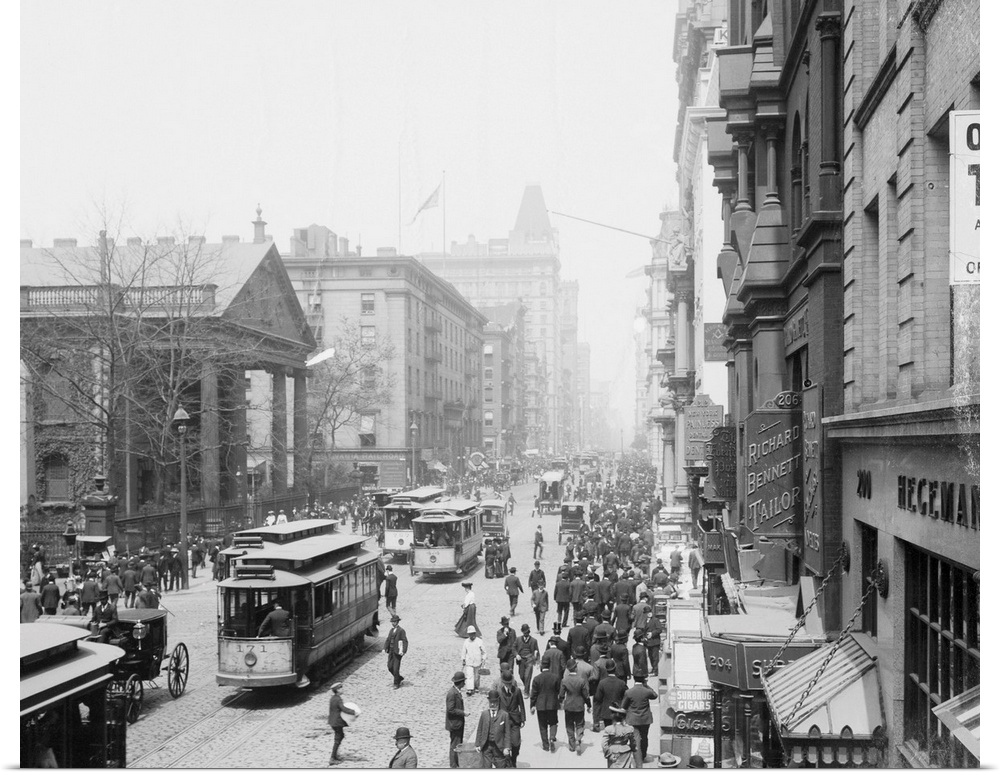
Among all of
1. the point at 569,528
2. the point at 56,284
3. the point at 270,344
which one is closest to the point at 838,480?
the point at 56,284

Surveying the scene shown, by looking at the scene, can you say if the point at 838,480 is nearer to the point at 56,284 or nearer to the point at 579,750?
the point at 579,750

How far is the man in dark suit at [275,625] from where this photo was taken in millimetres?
17172

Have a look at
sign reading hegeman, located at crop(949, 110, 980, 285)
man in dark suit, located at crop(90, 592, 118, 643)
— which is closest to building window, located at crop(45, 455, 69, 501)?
man in dark suit, located at crop(90, 592, 118, 643)

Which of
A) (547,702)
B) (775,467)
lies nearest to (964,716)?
(775,467)

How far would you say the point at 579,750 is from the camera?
1445 cm

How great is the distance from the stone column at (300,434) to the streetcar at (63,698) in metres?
43.9

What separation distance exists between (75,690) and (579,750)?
7.15 metres

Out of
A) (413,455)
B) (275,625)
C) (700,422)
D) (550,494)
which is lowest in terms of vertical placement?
(550,494)

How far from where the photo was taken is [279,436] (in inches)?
2135

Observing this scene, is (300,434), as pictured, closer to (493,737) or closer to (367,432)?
(367,432)

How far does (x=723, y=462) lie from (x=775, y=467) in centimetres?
777

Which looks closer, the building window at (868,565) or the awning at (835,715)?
the awning at (835,715)

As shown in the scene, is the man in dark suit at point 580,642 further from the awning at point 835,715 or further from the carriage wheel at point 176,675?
the awning at point 835,715

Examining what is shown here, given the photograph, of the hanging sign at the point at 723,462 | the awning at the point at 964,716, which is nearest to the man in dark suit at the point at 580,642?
the hanging sign at the point at 723,462
